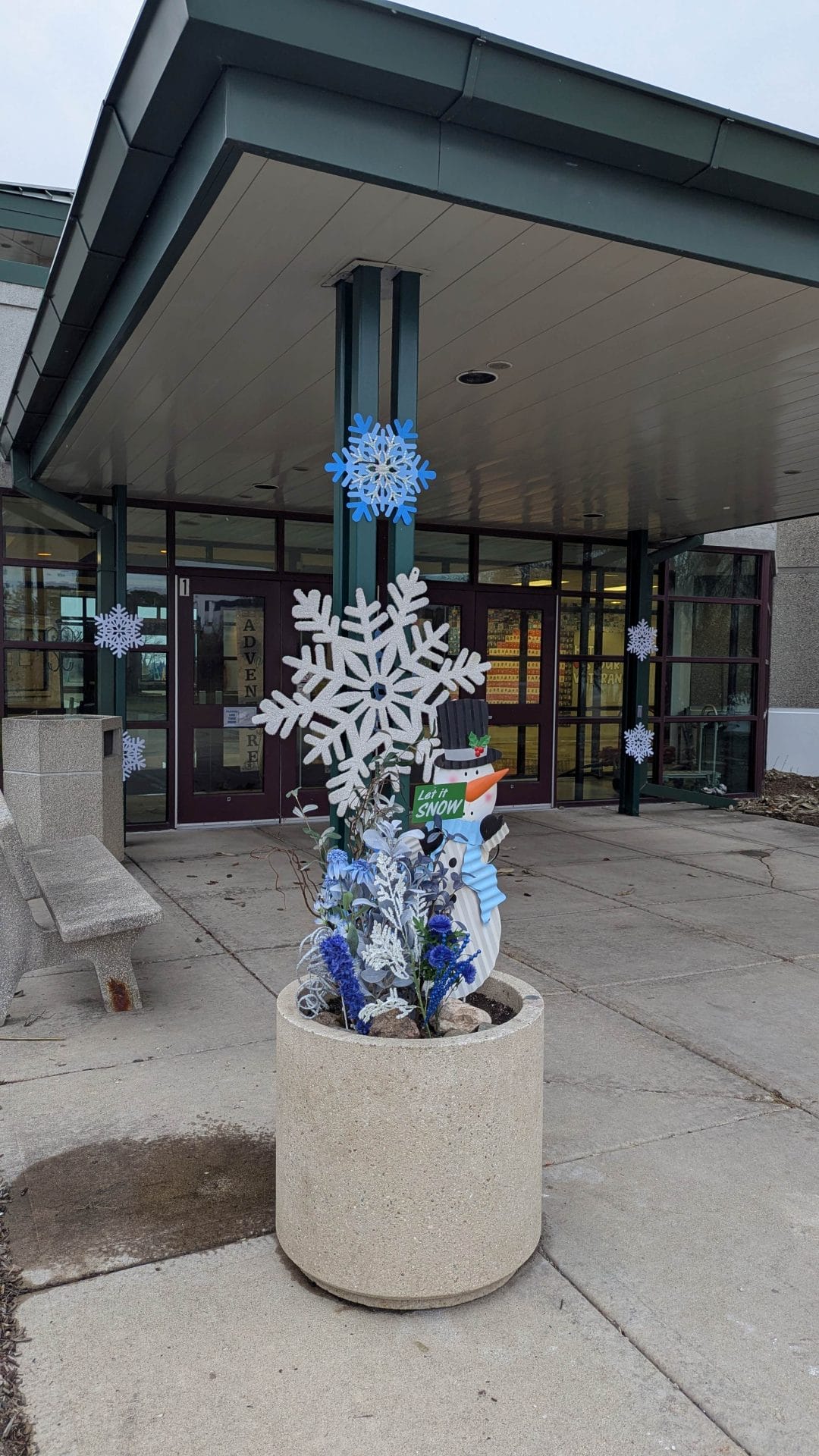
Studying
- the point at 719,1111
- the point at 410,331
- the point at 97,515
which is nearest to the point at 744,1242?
the point at 719,1111

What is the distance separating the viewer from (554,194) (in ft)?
10.5

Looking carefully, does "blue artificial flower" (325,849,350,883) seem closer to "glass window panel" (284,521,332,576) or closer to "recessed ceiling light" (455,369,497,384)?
"recessed ceiling light" (455,369,497,384)

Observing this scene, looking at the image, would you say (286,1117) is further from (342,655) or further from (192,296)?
(192,296)

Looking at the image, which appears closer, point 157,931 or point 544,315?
point 544,315

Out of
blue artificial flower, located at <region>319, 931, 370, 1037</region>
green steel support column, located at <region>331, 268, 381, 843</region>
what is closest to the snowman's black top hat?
green steel support column, located at <region>331, 268, 381, 843</region>

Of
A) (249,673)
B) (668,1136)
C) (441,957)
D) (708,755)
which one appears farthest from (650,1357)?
(708,755)

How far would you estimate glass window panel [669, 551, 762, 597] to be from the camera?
37.4 feet

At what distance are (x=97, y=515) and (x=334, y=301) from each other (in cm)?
483

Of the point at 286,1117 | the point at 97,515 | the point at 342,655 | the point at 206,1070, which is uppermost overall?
the point at 97,515

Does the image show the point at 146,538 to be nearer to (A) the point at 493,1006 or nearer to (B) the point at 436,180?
(B) the point at 436,180

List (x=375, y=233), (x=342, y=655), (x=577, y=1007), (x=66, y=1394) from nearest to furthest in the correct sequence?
(x=66, y=1394) < (x=342, y=655) < (x=375, y=233) < (x=577, y=1007)

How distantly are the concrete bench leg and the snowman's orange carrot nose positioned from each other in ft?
5.98

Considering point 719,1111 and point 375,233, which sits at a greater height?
point 375,233

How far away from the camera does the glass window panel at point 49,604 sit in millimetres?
8344
